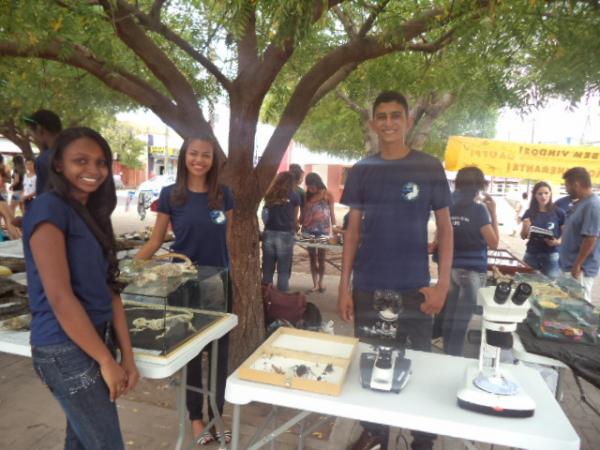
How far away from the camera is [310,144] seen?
22.9 m

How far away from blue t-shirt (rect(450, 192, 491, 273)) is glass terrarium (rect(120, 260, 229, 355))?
2221 mm

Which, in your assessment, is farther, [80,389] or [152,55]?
[152,55]

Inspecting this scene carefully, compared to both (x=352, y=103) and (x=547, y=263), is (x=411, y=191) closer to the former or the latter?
(x=547, y=263)

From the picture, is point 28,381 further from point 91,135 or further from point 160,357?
point 91,135

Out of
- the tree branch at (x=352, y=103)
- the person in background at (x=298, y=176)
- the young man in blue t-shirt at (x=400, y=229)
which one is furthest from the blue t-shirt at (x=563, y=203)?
the tree branch at (x=352, y=103)

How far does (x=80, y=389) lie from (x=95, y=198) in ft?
2.42

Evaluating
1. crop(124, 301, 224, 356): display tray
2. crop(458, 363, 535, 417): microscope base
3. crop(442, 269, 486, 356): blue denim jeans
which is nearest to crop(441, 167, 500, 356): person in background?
crop(442, 269, 486, 356): blue denim jeans

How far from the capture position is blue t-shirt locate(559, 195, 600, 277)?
13.5ft

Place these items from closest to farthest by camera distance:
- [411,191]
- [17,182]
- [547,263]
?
[411,191]
[547,263]
[17,182]

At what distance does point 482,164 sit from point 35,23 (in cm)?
734

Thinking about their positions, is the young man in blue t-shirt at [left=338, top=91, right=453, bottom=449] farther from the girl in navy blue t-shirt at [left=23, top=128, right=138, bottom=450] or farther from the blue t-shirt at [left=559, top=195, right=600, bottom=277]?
the blue t-shirt at [left=559, top=195, right=600, bottom=277]

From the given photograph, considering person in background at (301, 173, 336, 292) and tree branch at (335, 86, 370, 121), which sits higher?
tree branch at (335, 86, 370, 121)

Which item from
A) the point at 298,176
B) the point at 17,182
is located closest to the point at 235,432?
the point at 298,176

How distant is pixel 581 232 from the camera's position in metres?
4.20
